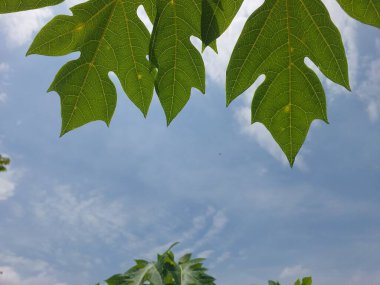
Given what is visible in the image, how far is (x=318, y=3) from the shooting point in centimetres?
191

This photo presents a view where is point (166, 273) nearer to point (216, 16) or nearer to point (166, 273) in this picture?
point (166, 273)

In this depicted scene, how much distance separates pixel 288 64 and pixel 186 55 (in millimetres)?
461

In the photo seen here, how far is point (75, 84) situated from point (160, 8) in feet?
1.84

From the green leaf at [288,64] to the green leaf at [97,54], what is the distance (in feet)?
1.55

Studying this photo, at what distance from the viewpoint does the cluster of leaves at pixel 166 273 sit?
5.14m

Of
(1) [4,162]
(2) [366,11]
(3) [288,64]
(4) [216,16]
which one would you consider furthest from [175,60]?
(1) [4,162]

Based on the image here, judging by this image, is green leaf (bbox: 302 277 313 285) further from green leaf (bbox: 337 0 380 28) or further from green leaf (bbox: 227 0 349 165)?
green leaf (bbox: 337 0 380 28)

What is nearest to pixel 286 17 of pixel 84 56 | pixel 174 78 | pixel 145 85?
pixel 174 78

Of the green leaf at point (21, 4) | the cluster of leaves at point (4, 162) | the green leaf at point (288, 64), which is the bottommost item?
the green leaf at point (288, 64)

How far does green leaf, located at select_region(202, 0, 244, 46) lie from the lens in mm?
1833

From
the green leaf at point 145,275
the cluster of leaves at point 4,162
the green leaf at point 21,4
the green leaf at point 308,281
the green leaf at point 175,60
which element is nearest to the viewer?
the green leaf at point 21,4

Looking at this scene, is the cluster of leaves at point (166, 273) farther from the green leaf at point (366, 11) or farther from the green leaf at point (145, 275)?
the green leaf at point (366, 11)

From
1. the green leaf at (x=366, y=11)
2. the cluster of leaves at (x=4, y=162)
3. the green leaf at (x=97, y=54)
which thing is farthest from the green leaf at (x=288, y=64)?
the cluster of leaves at (x=4, y=162)

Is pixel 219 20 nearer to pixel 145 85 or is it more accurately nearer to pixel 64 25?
pixel 145 85
